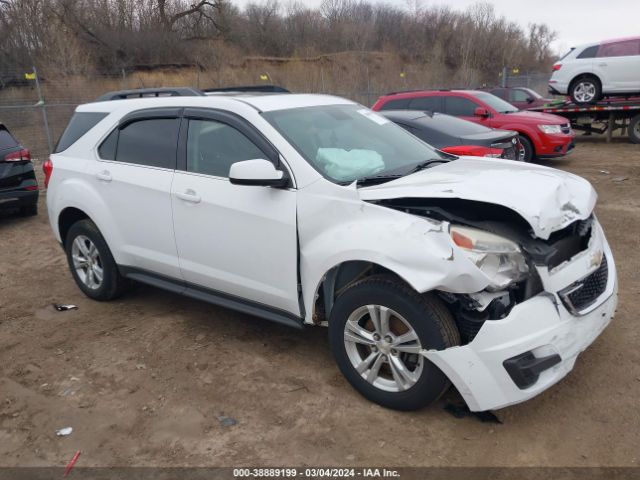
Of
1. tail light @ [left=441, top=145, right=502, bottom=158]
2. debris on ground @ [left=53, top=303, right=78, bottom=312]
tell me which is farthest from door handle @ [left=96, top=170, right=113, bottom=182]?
tail light @ [left=441, top=145, right=502, bottom=158]

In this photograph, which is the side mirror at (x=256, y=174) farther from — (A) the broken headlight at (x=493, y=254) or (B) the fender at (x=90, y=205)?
(B) the fender at (x=90, y=205)

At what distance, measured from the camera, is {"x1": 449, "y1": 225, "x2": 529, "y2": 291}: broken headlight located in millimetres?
2734

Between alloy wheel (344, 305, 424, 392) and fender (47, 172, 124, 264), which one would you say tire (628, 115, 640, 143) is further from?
fender (47, 172, 124, 264)

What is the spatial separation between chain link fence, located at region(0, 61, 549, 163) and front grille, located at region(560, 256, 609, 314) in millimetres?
13733

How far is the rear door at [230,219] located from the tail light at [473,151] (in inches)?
143

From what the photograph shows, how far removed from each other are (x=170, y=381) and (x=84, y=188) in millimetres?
2070

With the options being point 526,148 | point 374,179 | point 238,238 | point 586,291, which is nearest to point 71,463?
point 238,238

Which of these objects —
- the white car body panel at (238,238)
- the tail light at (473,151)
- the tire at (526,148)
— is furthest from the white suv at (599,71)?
the white car body panel at (238,238)

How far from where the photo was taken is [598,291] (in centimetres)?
307

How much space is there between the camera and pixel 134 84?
2488 centimetres

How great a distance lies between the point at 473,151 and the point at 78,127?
466 centimetres

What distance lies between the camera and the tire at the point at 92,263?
4.74 m

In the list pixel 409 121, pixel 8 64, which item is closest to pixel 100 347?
pixel 409 121

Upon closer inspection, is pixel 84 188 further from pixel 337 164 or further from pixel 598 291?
pixel 598 291
